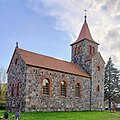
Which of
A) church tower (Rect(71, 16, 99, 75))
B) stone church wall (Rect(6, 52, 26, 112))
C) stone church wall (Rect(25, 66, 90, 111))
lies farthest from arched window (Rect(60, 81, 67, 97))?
church tower (Rect(71, 16, 99, 75))

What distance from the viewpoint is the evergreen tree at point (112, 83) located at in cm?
4491

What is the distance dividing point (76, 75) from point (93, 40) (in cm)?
971

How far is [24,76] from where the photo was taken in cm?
2589

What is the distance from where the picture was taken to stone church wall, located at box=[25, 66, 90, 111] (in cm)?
2562

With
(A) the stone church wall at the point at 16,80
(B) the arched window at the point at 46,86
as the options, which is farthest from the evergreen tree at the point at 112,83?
(A) the stone church wall at the point at 16,80

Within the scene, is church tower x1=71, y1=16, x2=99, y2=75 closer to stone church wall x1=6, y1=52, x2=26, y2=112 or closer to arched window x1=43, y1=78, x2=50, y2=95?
arched window x1=43, y1=78, x2=50, y2=95

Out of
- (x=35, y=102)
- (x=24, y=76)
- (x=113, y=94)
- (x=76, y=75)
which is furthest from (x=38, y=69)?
(x=113, y=94)

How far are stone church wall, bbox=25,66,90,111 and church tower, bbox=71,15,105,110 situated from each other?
67.4 inches

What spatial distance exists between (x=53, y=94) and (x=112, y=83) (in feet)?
70.5

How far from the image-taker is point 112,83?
45750 mm

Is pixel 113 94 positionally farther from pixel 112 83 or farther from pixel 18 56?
pixel 18 56

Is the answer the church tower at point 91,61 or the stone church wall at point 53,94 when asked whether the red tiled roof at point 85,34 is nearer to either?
the church tower at point 91,61

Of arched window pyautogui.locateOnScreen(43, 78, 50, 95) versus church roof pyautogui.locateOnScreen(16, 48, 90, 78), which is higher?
church roof pyautogui.locateOnScreen(16, 48, 90, 78)

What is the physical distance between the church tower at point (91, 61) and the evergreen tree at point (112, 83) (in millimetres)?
9008
